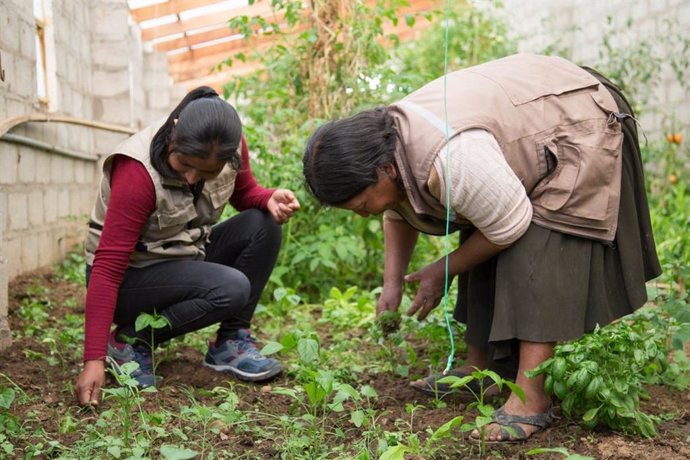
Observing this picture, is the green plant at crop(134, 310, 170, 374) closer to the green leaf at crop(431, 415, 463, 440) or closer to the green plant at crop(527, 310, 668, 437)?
the green leaf at crop(431, 415, 463, 440)

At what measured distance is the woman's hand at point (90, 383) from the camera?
2.08 m

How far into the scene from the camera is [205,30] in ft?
30.5

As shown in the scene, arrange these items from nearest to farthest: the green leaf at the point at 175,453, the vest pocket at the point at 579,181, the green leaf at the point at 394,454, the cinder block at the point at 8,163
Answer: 1. the green leaf at the point at 175,453
2. the green leaf at the point at 394,454
3. the vest pocket at the point at 579,181
4. the cinder block at the point at 8,163

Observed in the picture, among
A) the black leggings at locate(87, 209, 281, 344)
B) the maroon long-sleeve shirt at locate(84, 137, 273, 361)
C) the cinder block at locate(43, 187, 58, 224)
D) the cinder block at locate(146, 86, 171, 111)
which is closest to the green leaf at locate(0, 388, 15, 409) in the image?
the maroon long-sleeve shirt at locate(84, 137, 273, 361)

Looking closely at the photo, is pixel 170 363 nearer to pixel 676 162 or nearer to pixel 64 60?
pixel 64 60

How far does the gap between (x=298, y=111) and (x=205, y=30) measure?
17.5 feet

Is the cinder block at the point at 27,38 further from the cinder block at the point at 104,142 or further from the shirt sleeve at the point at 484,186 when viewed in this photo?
the shirt sleeve at the point at 484,186

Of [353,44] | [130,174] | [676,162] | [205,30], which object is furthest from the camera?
[205,30]

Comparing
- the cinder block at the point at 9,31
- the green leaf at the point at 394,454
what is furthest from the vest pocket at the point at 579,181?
the cinder block at the point at 9,31

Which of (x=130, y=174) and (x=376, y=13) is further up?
(x=376, y=13)

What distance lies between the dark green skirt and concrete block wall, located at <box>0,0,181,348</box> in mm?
1723

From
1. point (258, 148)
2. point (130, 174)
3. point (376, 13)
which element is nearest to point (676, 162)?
point (376, 13)

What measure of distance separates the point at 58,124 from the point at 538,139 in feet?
11.3

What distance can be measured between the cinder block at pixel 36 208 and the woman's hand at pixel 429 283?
2611 mm
